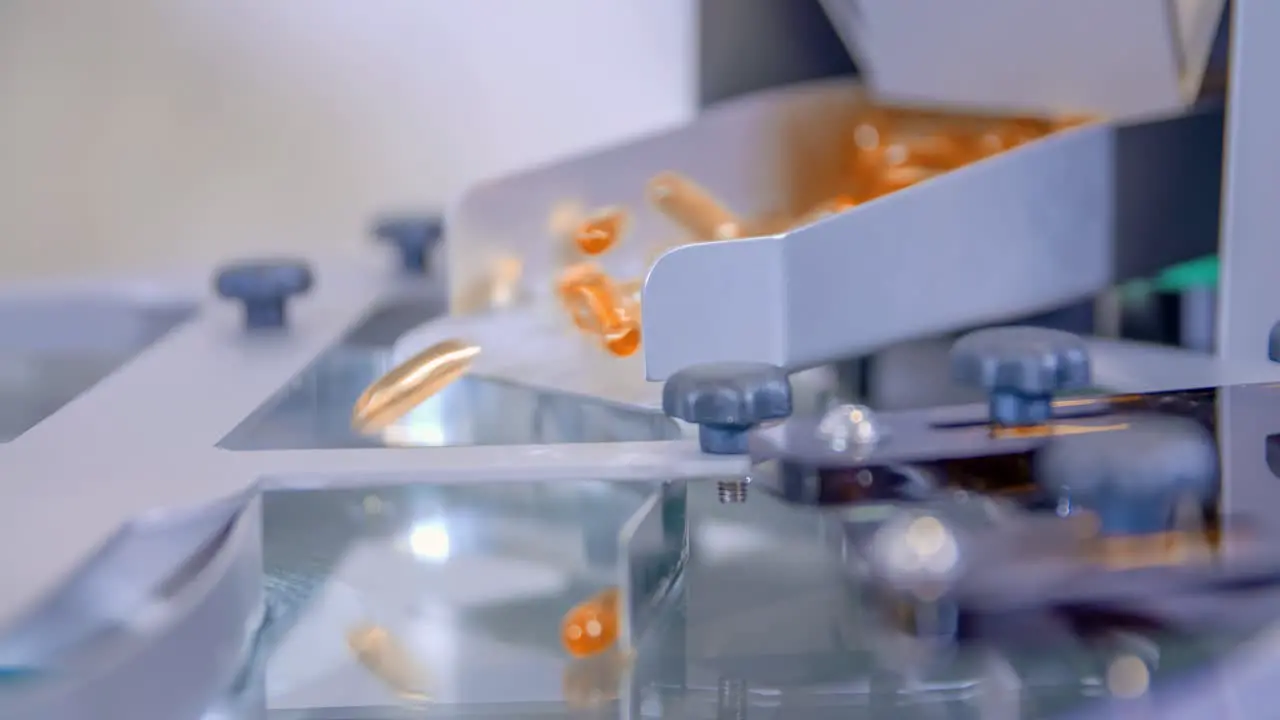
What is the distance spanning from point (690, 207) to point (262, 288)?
0.20 meters

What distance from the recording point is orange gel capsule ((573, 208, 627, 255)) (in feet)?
2.22

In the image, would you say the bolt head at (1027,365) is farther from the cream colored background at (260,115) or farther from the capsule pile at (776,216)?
the cream colored background at (260,115)

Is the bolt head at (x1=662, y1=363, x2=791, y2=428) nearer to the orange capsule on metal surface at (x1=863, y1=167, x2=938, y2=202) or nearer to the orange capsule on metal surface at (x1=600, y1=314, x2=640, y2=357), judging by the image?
the orange capsule on metal surface at (x1=600, y1=314, x2=640, y2=357)

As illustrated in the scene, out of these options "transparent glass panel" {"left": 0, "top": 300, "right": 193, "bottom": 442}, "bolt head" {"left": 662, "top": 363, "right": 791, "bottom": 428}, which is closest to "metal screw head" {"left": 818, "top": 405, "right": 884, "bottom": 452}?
"bolt head" {"left": 662, "top": 363, "right": 791, "bottom": 428}

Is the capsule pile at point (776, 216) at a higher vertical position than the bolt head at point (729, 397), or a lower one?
higher

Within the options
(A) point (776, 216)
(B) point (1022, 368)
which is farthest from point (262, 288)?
(B) point (1022, 368)

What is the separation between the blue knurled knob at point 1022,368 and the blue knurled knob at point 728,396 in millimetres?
57

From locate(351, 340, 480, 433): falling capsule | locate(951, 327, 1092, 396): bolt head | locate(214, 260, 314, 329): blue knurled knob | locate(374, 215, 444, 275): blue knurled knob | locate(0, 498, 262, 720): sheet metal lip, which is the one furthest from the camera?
locate(374, 215, 444, 275): blue knurled knob

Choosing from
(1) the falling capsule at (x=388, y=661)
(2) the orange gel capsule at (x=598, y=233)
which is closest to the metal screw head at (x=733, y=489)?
(1) the falling capsule at (x=388, y=661)

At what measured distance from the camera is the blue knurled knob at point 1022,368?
1.49 feet

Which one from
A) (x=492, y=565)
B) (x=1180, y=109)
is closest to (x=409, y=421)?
(x=492, y=565)

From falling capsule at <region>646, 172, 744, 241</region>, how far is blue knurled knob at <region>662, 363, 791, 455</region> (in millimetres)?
262

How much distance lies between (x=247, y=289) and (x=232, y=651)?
31 centimetres

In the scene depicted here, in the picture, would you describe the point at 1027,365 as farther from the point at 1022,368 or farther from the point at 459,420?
the point at 459,420
